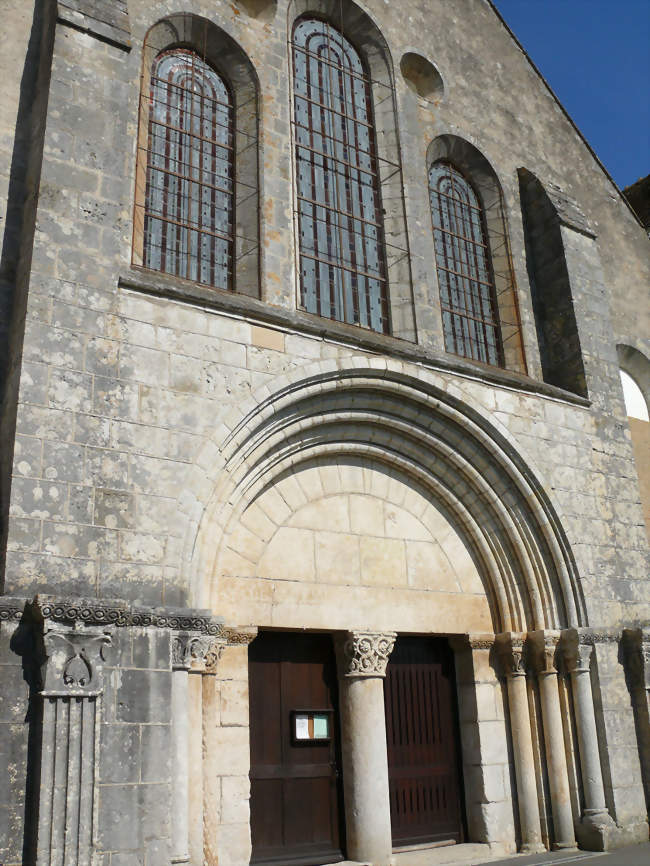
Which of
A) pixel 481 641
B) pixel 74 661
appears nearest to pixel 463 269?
pixel 481 641

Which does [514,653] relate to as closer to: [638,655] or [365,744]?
[638,655]

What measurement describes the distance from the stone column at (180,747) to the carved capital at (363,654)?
69.6 inches

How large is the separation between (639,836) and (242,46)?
8105 millimetres

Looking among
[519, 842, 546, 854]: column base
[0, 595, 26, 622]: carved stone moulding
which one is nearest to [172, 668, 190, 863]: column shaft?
[0, 595, 26, 622]: carved stone moulding

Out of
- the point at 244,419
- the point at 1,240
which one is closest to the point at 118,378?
the point at 244,419

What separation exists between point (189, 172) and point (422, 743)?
5.52 meters

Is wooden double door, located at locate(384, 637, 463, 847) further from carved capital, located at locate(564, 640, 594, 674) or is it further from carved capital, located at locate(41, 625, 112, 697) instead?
carved capital, located at locate(41, 625, 112, 697)

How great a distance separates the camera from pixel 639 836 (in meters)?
7.70

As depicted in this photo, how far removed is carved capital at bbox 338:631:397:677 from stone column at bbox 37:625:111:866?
7.92 ft

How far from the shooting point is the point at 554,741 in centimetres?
778

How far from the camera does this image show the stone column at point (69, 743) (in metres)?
4.99

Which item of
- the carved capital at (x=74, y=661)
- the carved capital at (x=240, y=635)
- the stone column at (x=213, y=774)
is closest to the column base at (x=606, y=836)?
the stone column at (x=213, y=774)

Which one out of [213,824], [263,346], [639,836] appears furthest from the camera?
[639,836]

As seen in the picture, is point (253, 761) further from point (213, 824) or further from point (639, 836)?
point (639, 836)
